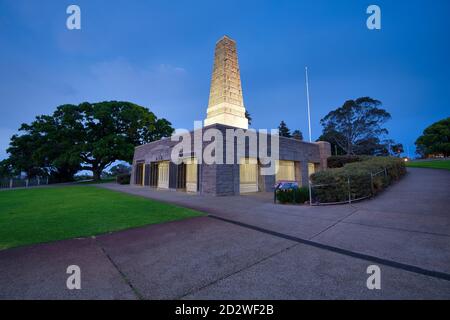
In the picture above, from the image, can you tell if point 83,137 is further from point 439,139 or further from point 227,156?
point 439,139

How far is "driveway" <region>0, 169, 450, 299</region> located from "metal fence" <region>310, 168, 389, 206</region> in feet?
8.58

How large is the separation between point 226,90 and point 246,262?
15251 mm

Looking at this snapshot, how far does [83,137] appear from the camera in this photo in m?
26.0

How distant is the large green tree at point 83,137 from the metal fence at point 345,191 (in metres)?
24.9

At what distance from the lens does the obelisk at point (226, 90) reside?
1617 cm

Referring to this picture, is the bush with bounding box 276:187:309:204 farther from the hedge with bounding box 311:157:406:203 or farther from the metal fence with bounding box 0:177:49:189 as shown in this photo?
the metal fence with bounding box 0:177:49:189

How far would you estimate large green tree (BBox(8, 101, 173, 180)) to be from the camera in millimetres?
24500

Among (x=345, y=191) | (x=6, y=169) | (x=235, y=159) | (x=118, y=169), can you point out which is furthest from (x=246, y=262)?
(x=118, y=169)

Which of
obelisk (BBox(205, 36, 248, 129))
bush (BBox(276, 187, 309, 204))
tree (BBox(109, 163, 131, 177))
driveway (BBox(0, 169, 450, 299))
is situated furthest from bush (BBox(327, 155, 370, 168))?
tree (BBox(109, 163, 131, 177))

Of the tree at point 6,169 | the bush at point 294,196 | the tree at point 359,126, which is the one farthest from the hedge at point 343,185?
the tree at point 6,169

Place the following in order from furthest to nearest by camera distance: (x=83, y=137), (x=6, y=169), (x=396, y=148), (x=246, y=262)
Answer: (x=396, y=148) < (x=6, y=169) < (x=83, y=137) < (x=246, y=262)

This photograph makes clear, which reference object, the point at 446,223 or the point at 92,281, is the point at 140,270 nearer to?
the point at 92,281

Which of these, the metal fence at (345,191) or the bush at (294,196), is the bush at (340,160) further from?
the bush at (294,196)
